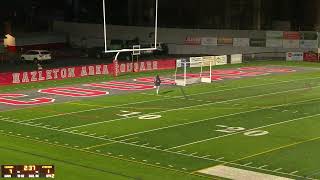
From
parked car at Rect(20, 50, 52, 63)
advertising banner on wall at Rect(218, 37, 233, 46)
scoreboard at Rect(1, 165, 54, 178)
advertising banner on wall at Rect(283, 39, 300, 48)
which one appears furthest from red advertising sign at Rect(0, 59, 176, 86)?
scoreboard at Rect(1, 165, 54, 178)

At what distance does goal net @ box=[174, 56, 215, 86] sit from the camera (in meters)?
43.0

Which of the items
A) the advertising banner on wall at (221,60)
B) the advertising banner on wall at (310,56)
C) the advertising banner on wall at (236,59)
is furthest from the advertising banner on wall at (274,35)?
the advertising banner on wall at (221,60)

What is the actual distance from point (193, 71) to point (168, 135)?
28.3 m

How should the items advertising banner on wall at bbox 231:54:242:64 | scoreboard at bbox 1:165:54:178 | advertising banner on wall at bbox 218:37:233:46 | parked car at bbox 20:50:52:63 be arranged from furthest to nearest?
advertising banner on wall at bbox 218:37:233:46
advertising banner on wall at bbox 231:54:242:64
parked car at bbox 20:50:52:63
scoreboard at bbox 1:165:54:178

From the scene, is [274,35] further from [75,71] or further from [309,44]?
[75,71]

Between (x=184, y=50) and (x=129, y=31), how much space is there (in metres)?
10.6

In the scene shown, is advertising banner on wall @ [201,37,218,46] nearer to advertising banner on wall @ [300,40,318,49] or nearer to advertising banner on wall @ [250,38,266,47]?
advertising banner on wall @ [250,38,266,47]

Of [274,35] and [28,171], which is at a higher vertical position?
[274,35]

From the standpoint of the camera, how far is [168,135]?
982 inches

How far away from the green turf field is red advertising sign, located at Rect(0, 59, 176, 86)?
10365 mm

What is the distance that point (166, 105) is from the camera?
109 feet

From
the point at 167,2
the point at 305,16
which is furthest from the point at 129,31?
the point at 305,16

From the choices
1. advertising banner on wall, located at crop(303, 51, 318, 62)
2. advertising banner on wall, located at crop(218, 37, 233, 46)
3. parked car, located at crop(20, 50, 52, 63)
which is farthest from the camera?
advertising banner on wall, located at crop(218, 37, 233, 46)

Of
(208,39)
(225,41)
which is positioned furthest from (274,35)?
A: (208,39)
